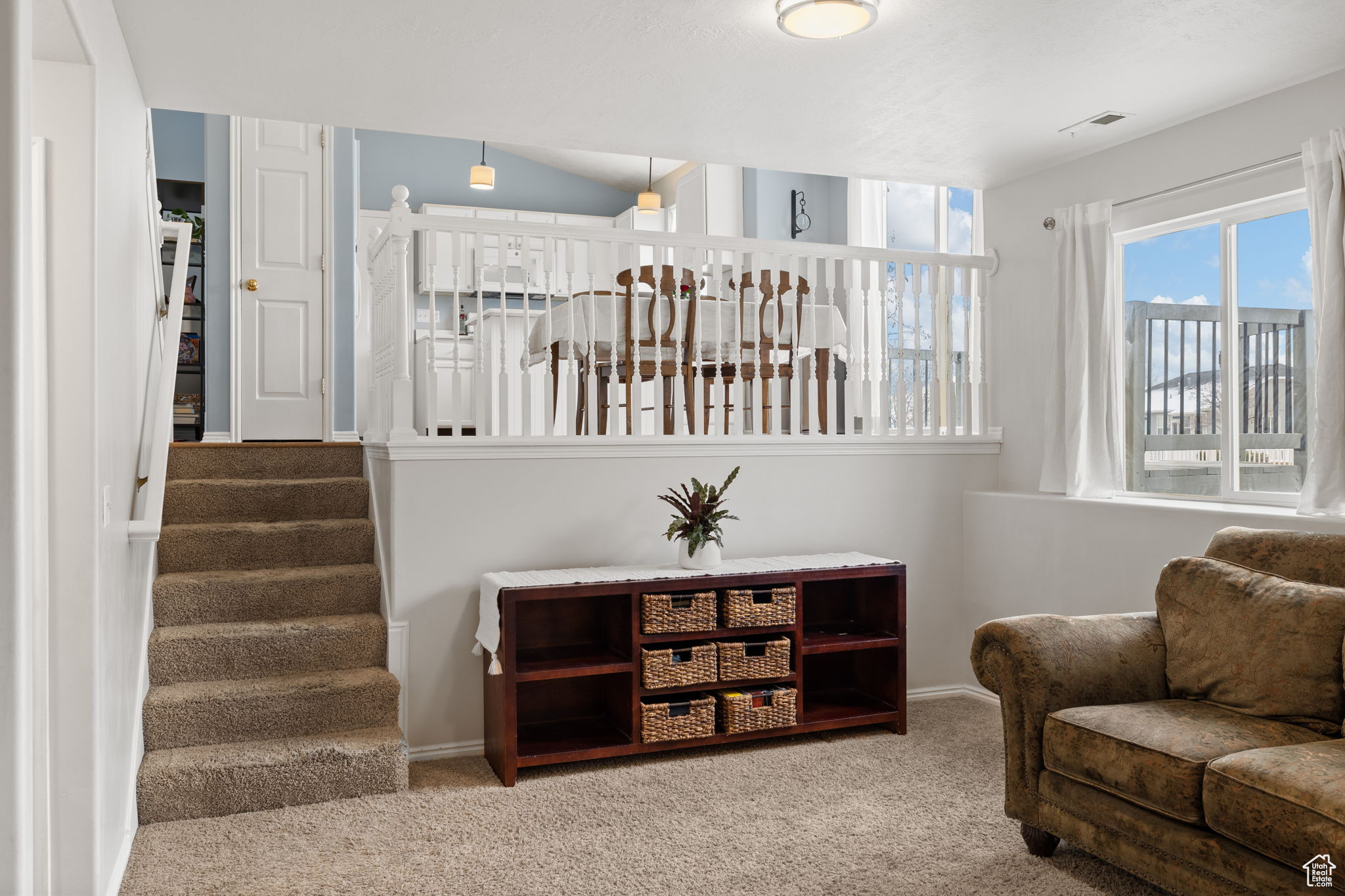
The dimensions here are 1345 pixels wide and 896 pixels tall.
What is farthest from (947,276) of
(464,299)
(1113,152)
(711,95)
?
(464,299)

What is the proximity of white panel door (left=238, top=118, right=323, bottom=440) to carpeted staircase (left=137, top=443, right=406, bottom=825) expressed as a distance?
1561 millimetres

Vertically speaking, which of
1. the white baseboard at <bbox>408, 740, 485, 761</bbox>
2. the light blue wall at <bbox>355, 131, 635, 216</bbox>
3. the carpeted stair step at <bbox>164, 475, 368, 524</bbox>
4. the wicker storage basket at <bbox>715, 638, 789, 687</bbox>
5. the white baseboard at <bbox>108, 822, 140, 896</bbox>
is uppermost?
the light blue wall at <bbox>355, 131, 635, 216</bbox>

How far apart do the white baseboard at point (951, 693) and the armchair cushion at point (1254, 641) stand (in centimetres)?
183

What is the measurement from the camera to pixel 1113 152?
14.1ft

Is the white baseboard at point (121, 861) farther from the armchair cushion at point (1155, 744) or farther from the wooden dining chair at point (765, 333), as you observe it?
the wooden dining chair at point (765, 333)

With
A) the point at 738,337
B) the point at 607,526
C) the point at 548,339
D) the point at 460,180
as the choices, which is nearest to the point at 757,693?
the point at 607,526

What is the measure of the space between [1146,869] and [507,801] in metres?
1.95

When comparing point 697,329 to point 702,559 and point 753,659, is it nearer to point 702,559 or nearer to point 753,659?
point 702,559

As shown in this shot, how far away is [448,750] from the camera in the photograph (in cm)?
387

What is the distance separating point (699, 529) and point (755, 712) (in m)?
0.74

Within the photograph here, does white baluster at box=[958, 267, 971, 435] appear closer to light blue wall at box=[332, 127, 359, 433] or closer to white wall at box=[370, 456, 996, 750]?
white wall at box=[370, 456, 996, 750]

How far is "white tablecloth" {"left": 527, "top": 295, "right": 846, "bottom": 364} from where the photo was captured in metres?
4.22

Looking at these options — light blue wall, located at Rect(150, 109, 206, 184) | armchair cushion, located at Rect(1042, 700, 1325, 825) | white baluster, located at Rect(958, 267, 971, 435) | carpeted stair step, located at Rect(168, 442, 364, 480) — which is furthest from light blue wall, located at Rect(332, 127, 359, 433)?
armchair cushion, located at Rect(1042, 700, 1325, 825)

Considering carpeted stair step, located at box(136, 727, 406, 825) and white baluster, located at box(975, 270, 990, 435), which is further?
white baluster, located at box(975, 270, 990, 435)
